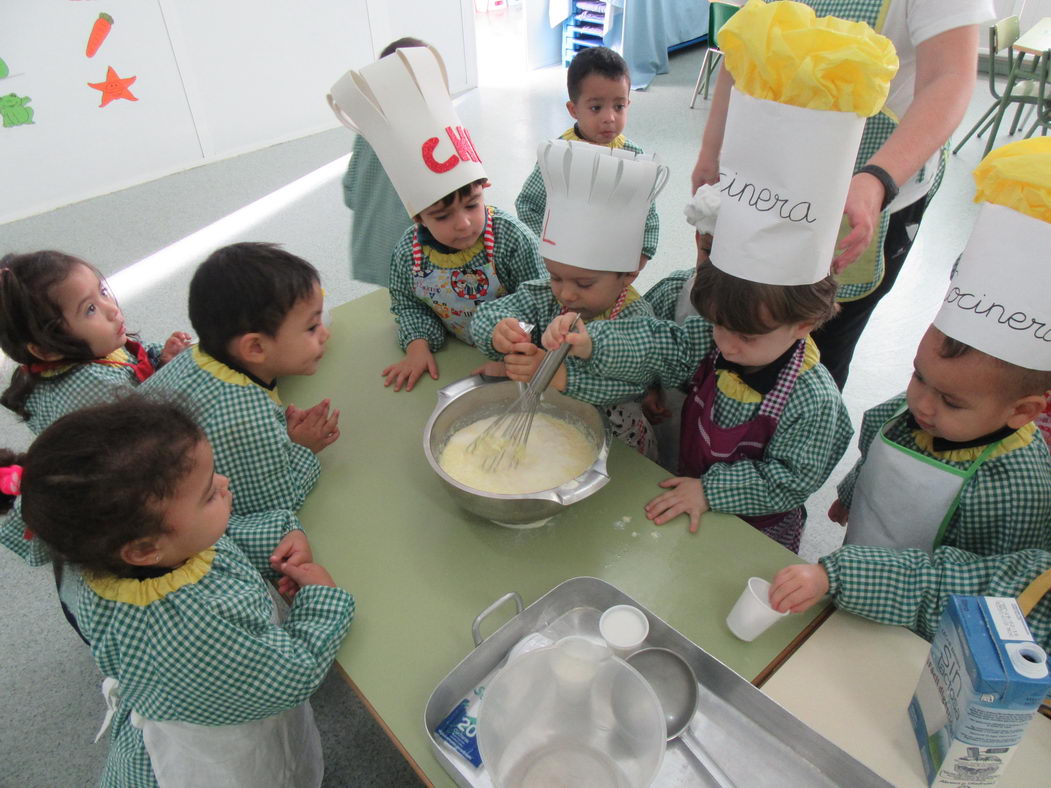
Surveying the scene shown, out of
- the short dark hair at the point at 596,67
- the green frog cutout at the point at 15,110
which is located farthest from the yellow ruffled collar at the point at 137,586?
the green frog cutout at the point at 15,110

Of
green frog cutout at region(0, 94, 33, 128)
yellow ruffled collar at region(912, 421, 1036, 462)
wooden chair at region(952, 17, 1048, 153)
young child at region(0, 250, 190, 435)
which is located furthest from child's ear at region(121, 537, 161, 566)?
wooden chair at region(952, 17, 1048, 153)

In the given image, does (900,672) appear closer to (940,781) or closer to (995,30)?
(940,781)

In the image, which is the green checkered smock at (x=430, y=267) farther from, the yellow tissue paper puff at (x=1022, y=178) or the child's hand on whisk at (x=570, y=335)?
the yellow tissue paper puff at (x=1022, y=178)

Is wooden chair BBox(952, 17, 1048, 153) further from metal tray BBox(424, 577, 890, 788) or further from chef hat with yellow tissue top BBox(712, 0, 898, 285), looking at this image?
metal tray BBox(424, 577, 890, 788)

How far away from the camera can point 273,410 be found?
963 mm

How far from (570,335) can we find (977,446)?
20.4 inches

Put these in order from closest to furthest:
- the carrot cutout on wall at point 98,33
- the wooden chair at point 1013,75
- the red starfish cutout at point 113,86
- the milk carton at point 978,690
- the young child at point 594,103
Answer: the milk carton at point 978,690 → the young child at point 594,103 → the carrot cutout on wall at point 98,33 → the red starfish cutout at point 113,86 → the wooden chair at point 1013,75

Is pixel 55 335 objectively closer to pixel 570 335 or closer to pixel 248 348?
pixel 248 348

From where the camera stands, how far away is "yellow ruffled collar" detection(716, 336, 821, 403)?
0.91 meters

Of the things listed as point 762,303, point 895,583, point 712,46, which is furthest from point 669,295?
point 712,46

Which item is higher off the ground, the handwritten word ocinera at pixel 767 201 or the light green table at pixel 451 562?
the handwritten word ocinera at pixel 767 201

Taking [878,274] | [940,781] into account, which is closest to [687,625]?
[940,781]

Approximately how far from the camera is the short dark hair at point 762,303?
831mm

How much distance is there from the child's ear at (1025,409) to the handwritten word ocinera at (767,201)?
307mm
